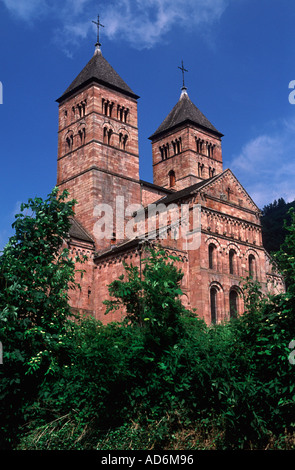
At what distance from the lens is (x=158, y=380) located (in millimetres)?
14344

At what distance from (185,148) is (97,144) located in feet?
52.7

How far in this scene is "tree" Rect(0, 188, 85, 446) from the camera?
48.3 ft

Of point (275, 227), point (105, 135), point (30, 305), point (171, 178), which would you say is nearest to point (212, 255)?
point (105, 135)

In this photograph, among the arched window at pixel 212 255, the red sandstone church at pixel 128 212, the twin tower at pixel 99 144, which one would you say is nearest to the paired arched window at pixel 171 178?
the red sandstone church at pixel 128 212

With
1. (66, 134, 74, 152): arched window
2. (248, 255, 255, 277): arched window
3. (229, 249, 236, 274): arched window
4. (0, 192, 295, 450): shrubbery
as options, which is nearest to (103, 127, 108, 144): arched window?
(66, 134, 74, 152): arched window

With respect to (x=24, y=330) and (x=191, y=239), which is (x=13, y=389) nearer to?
(x=24, y=330)

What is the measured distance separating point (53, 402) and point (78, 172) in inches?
1150

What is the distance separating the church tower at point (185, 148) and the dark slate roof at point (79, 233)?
18308 millimetres

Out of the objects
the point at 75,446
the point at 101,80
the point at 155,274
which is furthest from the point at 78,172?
the point at 75,446

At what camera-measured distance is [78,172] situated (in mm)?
42188

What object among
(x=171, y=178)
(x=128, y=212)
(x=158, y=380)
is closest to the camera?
(x=158, y=380)

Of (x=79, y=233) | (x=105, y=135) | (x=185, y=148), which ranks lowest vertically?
(x=79, y=233)

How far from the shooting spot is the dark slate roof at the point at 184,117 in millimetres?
56969

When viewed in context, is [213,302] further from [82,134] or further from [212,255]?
[82,134]
